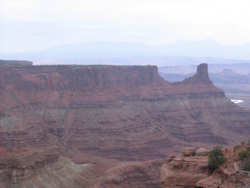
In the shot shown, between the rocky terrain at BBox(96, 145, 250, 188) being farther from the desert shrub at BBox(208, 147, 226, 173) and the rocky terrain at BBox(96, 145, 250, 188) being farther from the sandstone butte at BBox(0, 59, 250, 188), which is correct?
the sandstone butte at BBox(0, 59, 250, 188)

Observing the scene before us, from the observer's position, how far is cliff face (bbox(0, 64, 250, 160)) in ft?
218

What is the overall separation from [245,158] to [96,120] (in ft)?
160

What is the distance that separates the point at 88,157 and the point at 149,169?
11745 mm

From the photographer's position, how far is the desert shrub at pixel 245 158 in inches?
910

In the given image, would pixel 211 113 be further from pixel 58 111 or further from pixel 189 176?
pixel 189 176

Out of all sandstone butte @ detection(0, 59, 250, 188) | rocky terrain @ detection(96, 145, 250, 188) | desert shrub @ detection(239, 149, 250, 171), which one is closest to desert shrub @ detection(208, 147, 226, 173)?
rocky terrain @ detection(96, 145, 250, 188)

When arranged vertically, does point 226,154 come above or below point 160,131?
above

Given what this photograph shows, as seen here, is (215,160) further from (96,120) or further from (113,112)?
(113,112)

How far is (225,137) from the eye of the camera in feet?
265

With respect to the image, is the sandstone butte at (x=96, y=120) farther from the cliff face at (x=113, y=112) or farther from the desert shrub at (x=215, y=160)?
the desert shrub at (x=215, y=160)

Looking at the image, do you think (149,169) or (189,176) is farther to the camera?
(149,169)

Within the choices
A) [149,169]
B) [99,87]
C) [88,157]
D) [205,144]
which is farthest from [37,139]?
[205,144]

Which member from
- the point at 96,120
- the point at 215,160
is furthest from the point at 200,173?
the point at 96,120

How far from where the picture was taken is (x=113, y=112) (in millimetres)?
74500
